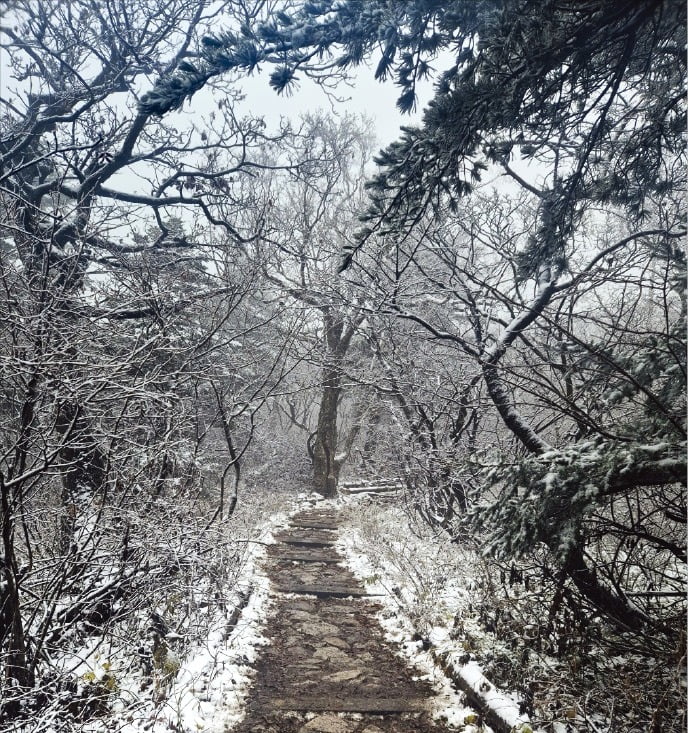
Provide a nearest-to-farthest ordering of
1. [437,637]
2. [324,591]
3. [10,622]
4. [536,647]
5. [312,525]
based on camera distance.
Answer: [10,622]
[536,647]
[437,637]
[324,591]
[312,525]

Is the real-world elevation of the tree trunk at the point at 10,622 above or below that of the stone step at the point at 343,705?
above

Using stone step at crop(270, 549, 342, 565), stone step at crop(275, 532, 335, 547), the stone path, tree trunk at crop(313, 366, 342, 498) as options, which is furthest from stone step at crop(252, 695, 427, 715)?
tree trunk at crop(313, 366, 342, 498)

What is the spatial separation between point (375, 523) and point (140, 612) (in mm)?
7308

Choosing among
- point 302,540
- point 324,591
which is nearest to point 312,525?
point 302,540

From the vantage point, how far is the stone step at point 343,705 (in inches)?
173

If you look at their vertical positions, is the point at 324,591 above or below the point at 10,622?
below

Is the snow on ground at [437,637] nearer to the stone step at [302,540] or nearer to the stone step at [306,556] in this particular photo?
the stone step at [306,556]

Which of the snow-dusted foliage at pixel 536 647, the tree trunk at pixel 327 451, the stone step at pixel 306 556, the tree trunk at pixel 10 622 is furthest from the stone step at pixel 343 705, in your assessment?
the tree trunk at pixel 327 451

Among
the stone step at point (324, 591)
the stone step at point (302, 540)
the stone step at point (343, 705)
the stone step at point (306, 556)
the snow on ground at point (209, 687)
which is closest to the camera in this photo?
the snow on ground at point (209, 687)

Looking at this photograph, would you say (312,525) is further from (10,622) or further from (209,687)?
(10,622)

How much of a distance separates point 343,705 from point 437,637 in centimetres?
151

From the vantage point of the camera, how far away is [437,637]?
5578 mm

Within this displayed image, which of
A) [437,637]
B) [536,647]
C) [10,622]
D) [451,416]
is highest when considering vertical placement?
[451,416]

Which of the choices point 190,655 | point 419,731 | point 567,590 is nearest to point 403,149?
point 567,590
